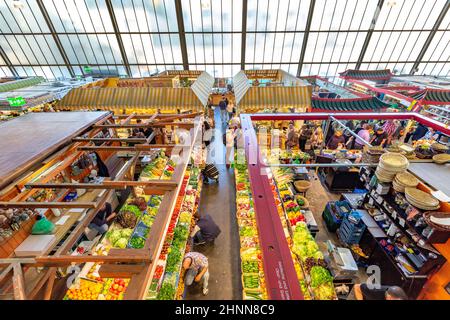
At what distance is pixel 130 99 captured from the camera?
34.0ft

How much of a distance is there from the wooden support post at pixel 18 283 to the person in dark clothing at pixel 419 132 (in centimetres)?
1294

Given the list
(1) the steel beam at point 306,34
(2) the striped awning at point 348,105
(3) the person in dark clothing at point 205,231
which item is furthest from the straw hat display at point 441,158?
(1) the steel beam at point 306,34

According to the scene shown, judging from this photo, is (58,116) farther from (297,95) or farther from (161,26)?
(161,26)

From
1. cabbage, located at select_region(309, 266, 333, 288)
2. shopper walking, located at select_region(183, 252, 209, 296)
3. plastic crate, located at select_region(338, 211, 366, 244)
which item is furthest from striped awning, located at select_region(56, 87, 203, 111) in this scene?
cabbage, located at select_region(309, 266, 333, 288)

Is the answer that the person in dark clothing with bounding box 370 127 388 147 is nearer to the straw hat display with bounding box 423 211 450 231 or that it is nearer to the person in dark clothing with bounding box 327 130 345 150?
the person in dark clothing with bounding box 327 130 345 150

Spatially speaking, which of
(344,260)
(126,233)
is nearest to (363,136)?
(344,260)

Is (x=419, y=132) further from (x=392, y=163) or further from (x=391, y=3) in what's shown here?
(x=391, y=3)

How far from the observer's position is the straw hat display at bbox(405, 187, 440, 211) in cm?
320

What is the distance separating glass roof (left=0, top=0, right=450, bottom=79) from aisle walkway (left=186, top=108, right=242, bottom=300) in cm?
1348

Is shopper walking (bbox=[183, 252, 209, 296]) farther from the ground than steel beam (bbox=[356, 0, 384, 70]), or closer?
closer

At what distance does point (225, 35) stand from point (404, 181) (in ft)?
54.2

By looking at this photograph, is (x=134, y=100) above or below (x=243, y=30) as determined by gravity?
below

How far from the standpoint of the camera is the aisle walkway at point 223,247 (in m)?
4.23
